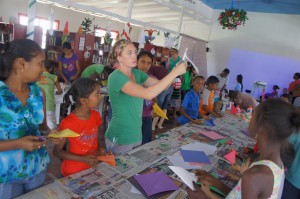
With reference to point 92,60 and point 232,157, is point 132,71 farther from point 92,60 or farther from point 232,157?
point 92,60

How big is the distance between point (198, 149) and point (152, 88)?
2.11ft

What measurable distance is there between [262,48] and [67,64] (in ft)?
22.4

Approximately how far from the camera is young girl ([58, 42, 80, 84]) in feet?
13.2

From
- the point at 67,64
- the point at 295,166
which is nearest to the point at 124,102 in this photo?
the point at 295,166

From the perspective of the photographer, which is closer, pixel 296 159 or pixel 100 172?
pixel 100 172

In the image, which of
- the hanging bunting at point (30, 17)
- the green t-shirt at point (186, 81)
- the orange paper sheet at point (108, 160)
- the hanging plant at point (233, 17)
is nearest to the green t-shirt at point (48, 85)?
the hanging bunting at point (30, 17)

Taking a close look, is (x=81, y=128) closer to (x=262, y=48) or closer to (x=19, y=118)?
(x=19, y=118)

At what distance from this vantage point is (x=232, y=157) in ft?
5.47

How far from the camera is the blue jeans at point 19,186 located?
1088 mm

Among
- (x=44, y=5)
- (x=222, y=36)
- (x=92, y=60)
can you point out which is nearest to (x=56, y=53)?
(x=92, y=60)

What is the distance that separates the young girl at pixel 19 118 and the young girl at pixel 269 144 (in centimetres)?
89

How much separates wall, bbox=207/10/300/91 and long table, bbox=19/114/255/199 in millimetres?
6863

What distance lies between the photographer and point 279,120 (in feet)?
A: 3.10

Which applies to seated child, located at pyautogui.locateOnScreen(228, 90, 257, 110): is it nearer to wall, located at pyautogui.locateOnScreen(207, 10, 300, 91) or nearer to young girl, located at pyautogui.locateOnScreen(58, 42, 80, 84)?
young girl, located at pyautogui.locateOnScreen(58, 42, 80, 84)
